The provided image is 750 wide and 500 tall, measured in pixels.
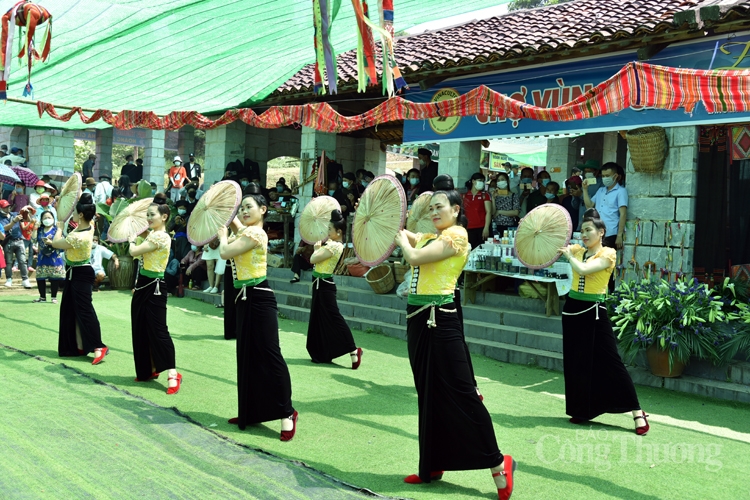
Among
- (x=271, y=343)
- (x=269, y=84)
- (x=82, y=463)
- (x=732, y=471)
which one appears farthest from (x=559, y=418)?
(x=269, y=84)

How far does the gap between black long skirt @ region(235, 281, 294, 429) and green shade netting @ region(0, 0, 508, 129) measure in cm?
687

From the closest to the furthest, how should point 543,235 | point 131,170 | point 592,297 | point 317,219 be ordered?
point 592,297 → point 543,235 → point 317,219 → point 131,170

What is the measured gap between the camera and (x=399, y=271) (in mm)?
11039

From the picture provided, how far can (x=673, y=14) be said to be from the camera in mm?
8273

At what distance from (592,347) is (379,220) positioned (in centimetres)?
213

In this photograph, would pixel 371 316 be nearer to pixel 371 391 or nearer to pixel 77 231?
pixel 371 391

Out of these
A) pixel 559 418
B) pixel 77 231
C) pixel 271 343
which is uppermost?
pixel 77 231

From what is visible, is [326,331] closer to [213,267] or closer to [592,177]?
[592,177]

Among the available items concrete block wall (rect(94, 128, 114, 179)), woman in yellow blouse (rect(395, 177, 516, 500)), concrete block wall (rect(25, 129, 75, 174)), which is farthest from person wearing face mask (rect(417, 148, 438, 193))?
concrete block wall (rect(94, 128, 114, 179))

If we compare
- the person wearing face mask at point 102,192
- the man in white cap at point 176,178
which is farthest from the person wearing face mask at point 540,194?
the person wearing face mask at point 102,192

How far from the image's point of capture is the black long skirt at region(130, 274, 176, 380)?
6531mm

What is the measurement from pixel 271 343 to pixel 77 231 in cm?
351

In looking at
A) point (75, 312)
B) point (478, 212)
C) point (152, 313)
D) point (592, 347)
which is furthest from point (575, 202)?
point (75, 312)

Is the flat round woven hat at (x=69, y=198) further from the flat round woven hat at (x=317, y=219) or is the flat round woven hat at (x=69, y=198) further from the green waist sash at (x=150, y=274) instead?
the flat round woven hat at (x=317, y=219)
